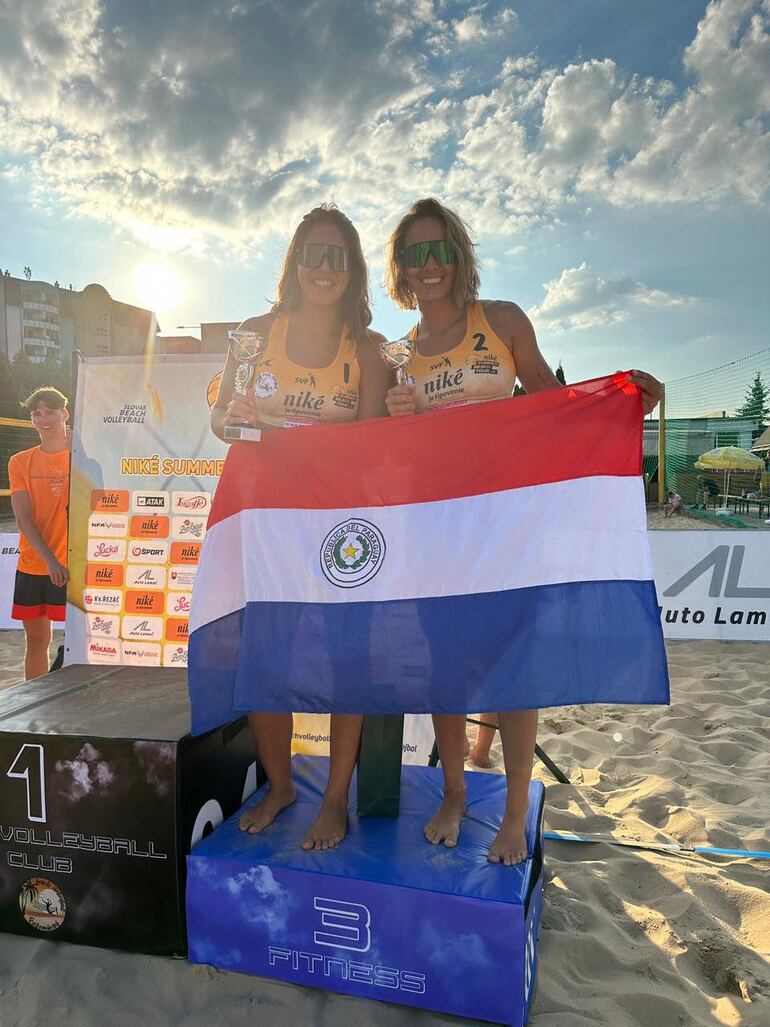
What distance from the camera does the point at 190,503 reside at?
12.9 ft

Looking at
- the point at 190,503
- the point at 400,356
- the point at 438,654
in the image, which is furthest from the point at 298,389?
the point at 190,503

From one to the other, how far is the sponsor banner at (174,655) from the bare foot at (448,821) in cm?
208

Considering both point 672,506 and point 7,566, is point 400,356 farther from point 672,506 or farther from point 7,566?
→ point 672,506

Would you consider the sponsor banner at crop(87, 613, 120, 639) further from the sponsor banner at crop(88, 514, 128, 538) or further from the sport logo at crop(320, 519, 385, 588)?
the sport logo at crop(320, 519, 385, 588)

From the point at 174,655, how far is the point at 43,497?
1.49 meters

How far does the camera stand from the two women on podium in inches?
92.1

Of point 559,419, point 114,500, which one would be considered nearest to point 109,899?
point 559,419

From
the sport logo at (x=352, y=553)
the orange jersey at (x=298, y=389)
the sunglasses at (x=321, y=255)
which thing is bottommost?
the sport logo at (x=352, y=553)

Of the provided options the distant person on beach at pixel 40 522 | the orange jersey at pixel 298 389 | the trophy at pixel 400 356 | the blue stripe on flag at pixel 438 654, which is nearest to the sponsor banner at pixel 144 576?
the distant person on beach at pixel 40 522

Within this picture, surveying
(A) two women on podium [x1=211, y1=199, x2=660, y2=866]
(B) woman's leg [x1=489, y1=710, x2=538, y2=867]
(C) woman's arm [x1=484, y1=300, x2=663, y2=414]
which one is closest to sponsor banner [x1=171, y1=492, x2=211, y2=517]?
(A) two women on podium [x1=211, y1=199, x2=660, y2=866]

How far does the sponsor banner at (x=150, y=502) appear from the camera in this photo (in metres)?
3.96

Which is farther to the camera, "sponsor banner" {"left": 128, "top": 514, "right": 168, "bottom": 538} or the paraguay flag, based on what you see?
"sponsor banner" {"left": 128, "top": 514, "right": 168, "bottom": 538}

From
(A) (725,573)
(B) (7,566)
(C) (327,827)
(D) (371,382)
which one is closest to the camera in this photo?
(C) (327,827)

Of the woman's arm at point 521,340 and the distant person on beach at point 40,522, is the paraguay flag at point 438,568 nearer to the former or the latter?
the woman's arm at point 521,340
